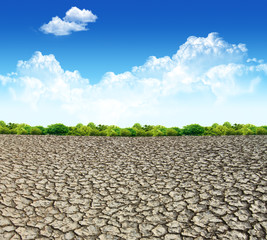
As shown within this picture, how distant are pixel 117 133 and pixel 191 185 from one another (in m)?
6.41

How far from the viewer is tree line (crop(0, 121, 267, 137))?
12414mm

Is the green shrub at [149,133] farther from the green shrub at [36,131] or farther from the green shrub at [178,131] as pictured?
the green shrub at [36,131]

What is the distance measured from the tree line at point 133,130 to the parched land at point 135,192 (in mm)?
2588

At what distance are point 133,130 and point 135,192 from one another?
639 cm

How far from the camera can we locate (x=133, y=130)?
40.8 feet

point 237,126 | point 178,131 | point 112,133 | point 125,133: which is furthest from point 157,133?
point 237,126

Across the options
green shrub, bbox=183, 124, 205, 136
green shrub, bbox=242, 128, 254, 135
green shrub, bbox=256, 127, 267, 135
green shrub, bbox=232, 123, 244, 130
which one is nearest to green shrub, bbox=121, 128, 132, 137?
green shrub, bbox=183, 124, 205, 136

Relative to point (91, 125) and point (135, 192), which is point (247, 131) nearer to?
point (91, 125)

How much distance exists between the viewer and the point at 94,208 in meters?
5.52

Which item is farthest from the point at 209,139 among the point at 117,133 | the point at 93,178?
the point at 93,178

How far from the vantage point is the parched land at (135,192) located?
4.80 meters

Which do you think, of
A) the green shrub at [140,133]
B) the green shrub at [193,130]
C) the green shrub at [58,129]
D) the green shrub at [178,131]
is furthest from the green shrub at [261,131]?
the green shrub at [58,129]

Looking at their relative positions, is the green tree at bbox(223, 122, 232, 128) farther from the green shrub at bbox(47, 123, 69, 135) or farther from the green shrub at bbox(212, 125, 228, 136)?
the green shrub at bbox(47, 123, 69, 135)

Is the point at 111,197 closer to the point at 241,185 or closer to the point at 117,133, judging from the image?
the point at 241,185
